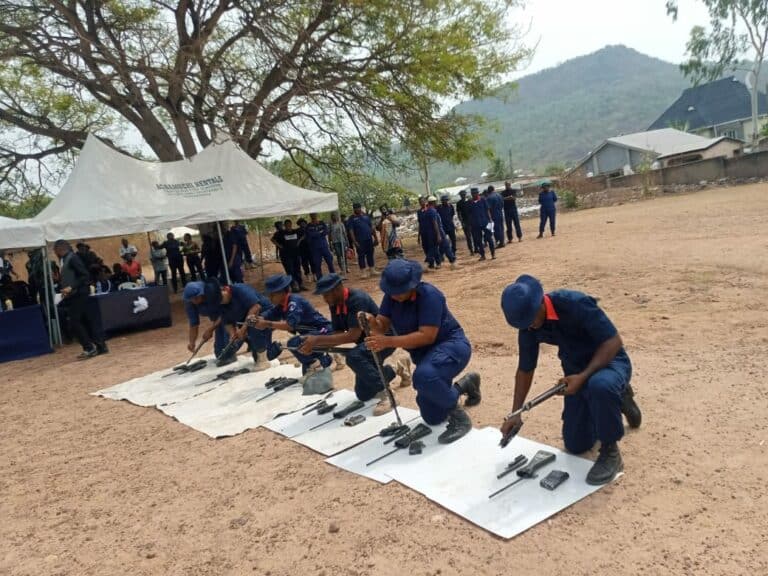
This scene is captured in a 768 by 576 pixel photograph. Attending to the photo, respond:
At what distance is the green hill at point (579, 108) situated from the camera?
12175 centimetres

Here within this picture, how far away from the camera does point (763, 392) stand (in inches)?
159

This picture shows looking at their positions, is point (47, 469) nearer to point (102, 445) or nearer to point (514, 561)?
point (102, 445)

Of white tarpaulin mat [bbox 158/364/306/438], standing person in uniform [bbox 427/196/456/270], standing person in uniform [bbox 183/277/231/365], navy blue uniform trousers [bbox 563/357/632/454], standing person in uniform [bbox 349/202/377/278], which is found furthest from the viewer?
standing person in uniform [bbox 349/202/377/278]

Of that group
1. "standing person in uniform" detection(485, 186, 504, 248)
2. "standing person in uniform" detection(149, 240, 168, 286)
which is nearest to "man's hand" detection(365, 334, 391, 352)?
"standing person in uniform" detection(485, 186, 504, 248)

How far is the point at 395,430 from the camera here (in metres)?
4.26

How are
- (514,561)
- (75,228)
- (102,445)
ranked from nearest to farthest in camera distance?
(514,561) < (102,445) < (75,228)

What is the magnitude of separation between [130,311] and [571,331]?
929 cm

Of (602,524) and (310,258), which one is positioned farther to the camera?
(310,258)

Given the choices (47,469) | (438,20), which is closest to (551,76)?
(438,20)

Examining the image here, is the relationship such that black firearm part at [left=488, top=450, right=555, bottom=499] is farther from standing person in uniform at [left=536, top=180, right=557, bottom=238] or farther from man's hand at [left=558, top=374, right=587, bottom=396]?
standing person in uniform at [left=536, top=180, right=557, bottom=238]

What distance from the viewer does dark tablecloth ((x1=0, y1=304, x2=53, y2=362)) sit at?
9750mm

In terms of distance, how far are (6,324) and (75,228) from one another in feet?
6.40

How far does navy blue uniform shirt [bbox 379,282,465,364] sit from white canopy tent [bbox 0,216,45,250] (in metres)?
7.51

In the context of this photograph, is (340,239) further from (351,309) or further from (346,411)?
(346,411)
